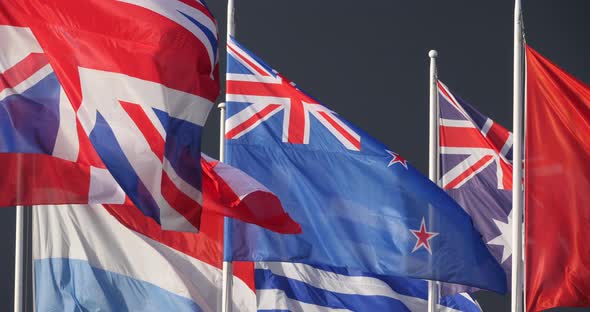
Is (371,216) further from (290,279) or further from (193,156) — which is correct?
(193,156)

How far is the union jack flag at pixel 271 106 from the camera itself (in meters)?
10.8

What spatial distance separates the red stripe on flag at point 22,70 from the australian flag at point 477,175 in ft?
17.2

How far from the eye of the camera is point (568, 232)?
9.81 meters

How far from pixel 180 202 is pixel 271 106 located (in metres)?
2.80

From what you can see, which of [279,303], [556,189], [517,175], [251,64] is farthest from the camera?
[279,303]

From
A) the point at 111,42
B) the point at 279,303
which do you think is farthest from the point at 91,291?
the point at 111,42

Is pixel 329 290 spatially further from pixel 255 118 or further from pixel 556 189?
pixel 556 189

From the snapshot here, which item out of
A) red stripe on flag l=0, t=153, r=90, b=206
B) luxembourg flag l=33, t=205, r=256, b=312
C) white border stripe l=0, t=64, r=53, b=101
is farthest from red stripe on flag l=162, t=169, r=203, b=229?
luxembourg flag l=33, t=205, r=256, b=312

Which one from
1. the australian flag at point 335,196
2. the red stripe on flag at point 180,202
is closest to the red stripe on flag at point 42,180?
the red stripe on flag at point 180,202

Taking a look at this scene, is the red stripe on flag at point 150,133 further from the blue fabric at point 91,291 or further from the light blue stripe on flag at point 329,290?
the light blue stripe on flag at point 329,290

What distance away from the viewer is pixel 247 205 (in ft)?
31.2

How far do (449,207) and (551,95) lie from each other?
1.09m

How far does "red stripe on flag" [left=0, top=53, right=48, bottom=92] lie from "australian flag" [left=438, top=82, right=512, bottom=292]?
5231 millimetres

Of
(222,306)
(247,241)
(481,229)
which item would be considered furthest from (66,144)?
(481,229)
